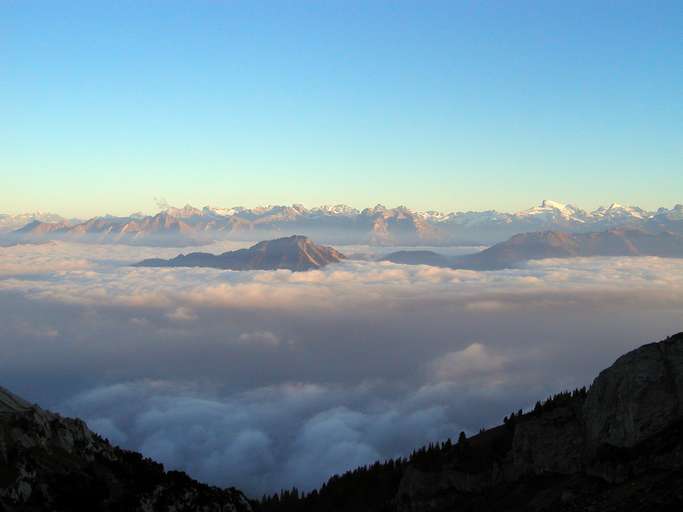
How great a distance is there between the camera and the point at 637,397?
243 ft

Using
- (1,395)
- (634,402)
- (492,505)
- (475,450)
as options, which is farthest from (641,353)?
(1,395)

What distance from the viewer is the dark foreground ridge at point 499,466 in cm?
6650

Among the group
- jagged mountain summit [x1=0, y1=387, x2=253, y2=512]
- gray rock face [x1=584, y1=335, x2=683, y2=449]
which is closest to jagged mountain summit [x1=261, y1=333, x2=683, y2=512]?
gray rock face [x1=584, y1=335, x2=683, y2=449]

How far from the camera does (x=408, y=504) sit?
10925 centimetres

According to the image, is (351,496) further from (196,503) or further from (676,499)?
(676,499)

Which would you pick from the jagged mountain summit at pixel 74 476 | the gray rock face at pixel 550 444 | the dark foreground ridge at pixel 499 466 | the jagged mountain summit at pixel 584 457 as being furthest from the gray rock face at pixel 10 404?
the gray rock face at pixel 550 444

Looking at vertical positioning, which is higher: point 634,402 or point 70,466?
point 634,402

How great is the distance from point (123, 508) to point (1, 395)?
56696mm

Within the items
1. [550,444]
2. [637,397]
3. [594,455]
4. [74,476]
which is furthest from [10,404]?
[637,397]

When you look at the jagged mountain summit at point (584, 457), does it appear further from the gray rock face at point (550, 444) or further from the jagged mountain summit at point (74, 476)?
the jagged mountain summit at point (74, 476)

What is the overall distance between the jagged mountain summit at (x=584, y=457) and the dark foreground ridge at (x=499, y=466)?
168mm

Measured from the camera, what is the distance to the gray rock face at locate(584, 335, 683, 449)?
7231 centimetres

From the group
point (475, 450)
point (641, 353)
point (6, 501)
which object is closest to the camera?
point (641, 353)

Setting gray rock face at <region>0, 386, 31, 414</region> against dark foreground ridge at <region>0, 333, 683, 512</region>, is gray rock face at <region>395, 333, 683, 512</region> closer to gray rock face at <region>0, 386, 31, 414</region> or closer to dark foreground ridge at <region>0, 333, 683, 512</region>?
dark foreground ridge at <region>0, 333, 683, 512</region>
